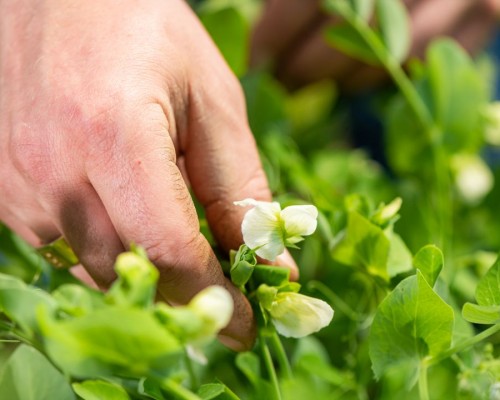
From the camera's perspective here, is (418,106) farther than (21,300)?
Yes

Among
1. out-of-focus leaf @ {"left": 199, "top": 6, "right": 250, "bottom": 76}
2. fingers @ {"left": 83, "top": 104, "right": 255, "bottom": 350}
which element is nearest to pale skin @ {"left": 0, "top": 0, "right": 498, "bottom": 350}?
fingers @ {"left": 83, "top": 104, "right": 255, "bottom": 350}

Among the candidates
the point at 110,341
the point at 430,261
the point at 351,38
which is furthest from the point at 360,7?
the point at 110,341

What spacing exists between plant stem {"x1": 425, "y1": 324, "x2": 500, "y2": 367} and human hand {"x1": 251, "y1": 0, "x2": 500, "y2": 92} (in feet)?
1.64

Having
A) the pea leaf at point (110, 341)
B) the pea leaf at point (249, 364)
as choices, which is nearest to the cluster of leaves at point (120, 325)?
the pea leaf at point (110, 341)

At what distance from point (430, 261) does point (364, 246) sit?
0.05m

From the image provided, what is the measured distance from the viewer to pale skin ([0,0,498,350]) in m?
0.29

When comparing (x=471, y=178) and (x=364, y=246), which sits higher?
(x=364, y=246)

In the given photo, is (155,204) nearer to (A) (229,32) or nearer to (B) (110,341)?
(B) (110,341)

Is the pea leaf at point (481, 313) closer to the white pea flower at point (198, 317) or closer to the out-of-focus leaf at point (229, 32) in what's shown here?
the white pea flower at point (198, 317)

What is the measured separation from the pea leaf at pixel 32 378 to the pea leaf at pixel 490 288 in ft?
0.61

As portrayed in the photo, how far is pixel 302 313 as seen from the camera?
0.30 meters

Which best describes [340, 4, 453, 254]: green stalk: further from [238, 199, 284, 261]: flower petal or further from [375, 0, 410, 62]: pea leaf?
[238, 199, 284, 261]: flower petal

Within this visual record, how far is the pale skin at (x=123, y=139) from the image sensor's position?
11.3 inches

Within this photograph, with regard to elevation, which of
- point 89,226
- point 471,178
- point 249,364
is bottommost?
point 471,178
